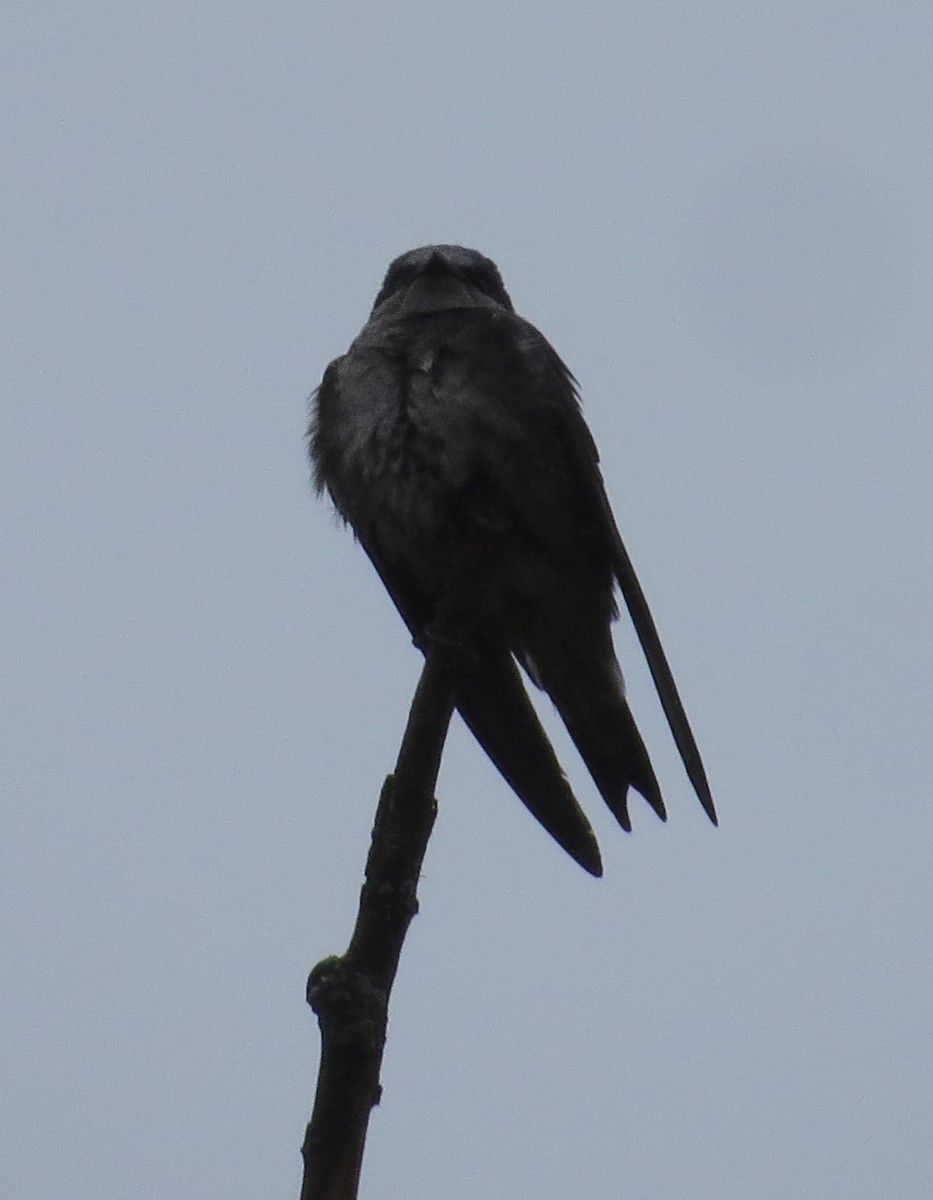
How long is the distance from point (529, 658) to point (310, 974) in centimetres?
296

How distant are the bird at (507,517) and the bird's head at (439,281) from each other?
0.77m

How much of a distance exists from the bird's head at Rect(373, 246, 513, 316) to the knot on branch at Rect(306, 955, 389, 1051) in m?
4.15

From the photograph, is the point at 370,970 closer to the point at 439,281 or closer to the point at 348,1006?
the point at 348,1006

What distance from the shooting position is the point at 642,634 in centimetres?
564

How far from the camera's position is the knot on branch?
3.20 m

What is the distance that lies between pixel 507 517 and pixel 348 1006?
2806 mm

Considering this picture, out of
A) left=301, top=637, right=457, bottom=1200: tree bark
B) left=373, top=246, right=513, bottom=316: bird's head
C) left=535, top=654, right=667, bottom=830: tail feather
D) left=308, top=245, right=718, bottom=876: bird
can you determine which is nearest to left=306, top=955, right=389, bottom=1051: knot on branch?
left=301, top=637, right=457, bottom=1200: tree bark

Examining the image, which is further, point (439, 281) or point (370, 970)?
point (439, 281)

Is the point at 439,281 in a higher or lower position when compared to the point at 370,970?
higher

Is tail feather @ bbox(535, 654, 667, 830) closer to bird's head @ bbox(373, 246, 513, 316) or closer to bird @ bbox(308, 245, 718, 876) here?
bird @ bbox(308, 245, 718, 876)

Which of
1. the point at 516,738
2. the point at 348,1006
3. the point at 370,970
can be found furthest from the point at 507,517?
the point at 348,1006

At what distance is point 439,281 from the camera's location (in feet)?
24.1

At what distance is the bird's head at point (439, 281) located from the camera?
726cm

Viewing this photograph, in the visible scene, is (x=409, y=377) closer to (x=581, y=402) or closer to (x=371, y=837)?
(x=581, y=402)
